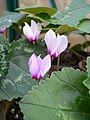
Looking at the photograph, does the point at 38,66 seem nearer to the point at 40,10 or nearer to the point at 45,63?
the point at 45,63

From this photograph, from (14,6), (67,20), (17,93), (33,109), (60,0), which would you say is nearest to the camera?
(33,109)

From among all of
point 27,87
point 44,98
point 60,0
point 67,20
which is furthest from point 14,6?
point 44,98

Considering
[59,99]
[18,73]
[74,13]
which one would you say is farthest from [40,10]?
[59,99]

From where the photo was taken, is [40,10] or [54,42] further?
[40,10]

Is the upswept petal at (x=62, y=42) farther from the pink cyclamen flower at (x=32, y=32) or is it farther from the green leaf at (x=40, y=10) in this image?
the green leaf at (x=40, y=10)

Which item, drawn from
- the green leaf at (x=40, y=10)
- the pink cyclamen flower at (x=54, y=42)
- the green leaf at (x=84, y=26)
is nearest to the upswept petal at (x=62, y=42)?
the pink cyclamen flower at (x=54, y=42)

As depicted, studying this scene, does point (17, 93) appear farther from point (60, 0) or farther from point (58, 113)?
point (60, 0)

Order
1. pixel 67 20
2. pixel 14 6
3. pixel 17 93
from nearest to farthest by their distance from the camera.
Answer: pixel 17 93 → pixel 67 20 → pixel 14 6
